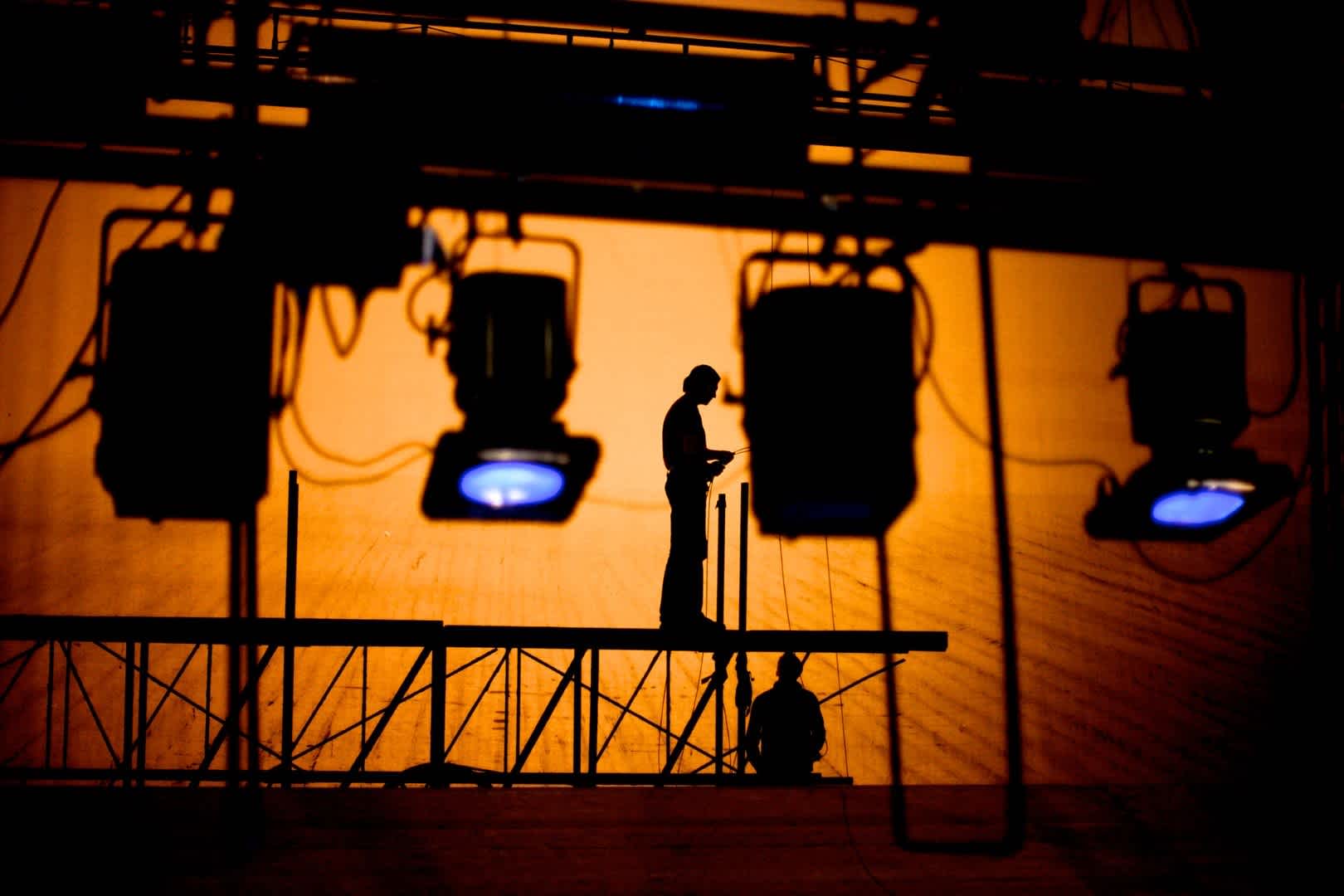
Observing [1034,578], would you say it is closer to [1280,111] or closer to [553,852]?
[1280,111]

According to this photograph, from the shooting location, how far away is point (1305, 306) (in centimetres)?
591

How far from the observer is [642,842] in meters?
2.81

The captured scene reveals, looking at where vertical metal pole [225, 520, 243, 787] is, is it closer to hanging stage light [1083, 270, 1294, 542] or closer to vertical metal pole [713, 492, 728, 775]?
vertical metal pole [713, 492, 728, 775]

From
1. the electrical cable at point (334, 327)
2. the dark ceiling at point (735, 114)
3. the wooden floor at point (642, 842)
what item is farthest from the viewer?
the electrical cable at point (334, 327)

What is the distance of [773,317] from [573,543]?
1677 millimetres

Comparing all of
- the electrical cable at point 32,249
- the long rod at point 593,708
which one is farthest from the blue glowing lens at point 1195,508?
the electrical cable at point 32,249

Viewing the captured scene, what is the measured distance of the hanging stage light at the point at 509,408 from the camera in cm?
495

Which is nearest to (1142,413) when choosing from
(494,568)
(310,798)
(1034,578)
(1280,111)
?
(1034,578)

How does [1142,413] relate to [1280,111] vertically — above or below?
below

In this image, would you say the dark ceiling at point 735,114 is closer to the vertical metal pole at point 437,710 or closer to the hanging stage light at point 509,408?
the hanging stage light at point 509,408

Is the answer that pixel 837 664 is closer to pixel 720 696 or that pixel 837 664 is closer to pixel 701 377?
pixel 720 696

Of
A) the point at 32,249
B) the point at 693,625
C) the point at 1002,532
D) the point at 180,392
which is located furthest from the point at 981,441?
the point at 32,249

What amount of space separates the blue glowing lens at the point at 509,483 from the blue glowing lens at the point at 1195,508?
3.49m

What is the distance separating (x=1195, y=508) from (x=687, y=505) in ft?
10.9
